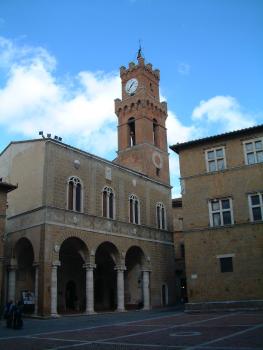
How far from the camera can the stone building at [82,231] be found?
28.3 metres

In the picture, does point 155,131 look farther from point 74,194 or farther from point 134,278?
point 74,194

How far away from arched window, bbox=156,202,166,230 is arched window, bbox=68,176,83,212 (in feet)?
35.8

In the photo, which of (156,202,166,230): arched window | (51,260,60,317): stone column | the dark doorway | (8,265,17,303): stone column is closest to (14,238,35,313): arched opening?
(8,265,17,303): stone column

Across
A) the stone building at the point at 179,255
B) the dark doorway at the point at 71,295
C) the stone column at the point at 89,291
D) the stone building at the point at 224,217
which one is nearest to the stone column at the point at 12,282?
the dark doorway at the point at 71,295

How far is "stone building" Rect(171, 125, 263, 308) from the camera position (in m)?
25.0

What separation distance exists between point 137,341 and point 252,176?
52.9 feet

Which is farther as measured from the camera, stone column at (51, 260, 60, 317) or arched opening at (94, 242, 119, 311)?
arched opening at (94, 242, 119, 311)

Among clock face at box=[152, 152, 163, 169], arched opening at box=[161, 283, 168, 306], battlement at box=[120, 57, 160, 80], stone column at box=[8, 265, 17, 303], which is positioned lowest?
arched opening at box=[161, 283, 168, 306]

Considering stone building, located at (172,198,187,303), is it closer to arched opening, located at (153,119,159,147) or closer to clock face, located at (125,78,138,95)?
arched opening, located at (153,119,159,147)

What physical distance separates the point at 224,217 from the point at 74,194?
11123 mm

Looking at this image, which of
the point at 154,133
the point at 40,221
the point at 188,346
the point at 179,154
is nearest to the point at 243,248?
the point at 179,154

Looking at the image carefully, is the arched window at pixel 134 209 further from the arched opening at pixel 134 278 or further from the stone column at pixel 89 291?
the stone column at pixel 89 291

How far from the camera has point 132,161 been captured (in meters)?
46.3

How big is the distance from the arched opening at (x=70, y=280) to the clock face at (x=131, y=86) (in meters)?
23.9
